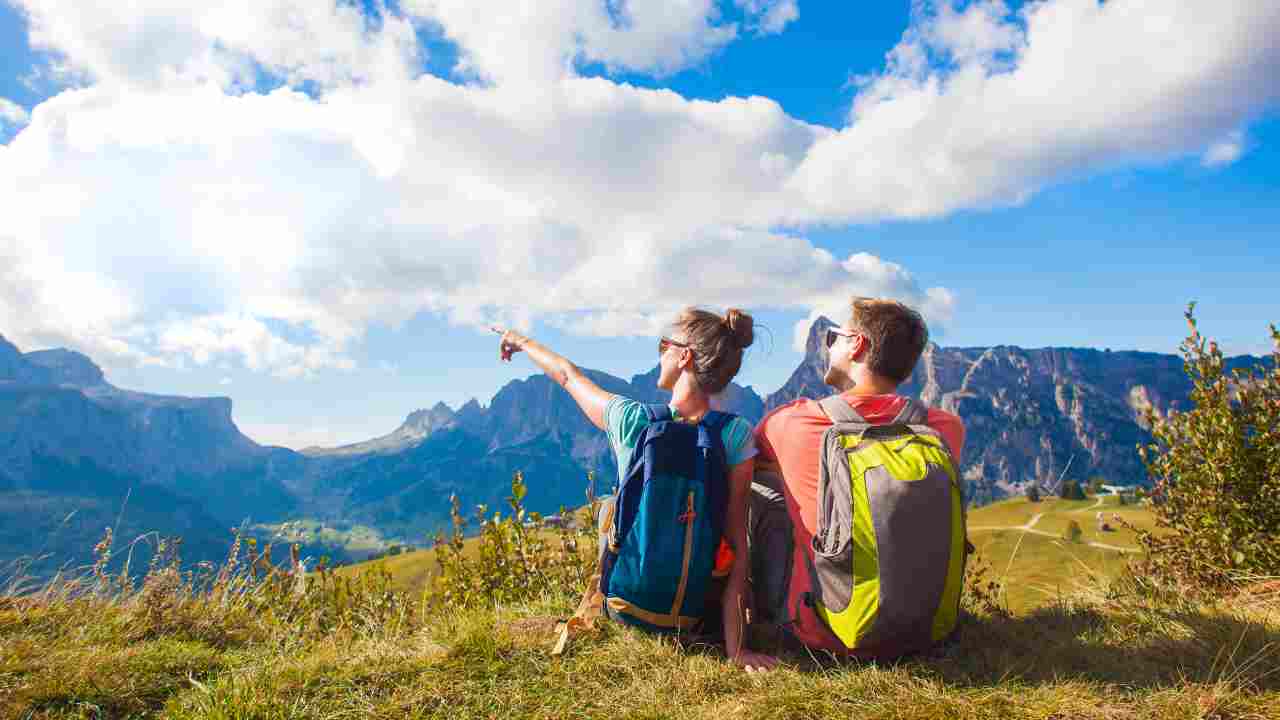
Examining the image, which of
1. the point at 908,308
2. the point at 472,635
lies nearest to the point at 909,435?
the point at 908,308

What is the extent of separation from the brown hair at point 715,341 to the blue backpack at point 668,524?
0.41 m

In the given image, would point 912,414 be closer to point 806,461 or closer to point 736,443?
point 806,461

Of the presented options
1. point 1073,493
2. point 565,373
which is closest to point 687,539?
point 565,373

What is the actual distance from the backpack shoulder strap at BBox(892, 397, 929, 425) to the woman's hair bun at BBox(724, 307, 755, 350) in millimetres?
1238

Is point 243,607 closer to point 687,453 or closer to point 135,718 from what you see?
point 135,718

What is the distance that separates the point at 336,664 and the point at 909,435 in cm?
421

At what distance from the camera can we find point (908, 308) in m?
5.30

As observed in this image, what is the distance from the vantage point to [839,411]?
4.70 meters

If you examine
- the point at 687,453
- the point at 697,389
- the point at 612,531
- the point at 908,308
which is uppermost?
the point at 908,308

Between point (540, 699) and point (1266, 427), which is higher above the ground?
point (1266, 427)

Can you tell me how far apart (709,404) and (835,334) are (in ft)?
3.93

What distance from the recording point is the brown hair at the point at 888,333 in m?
5.02

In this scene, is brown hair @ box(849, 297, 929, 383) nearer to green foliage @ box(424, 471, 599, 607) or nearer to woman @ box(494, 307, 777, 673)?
woman @ box(494, 307, 777, 673)

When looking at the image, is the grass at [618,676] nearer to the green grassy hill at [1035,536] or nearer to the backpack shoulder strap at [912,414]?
the backpack shoulder strap at [912,414]
